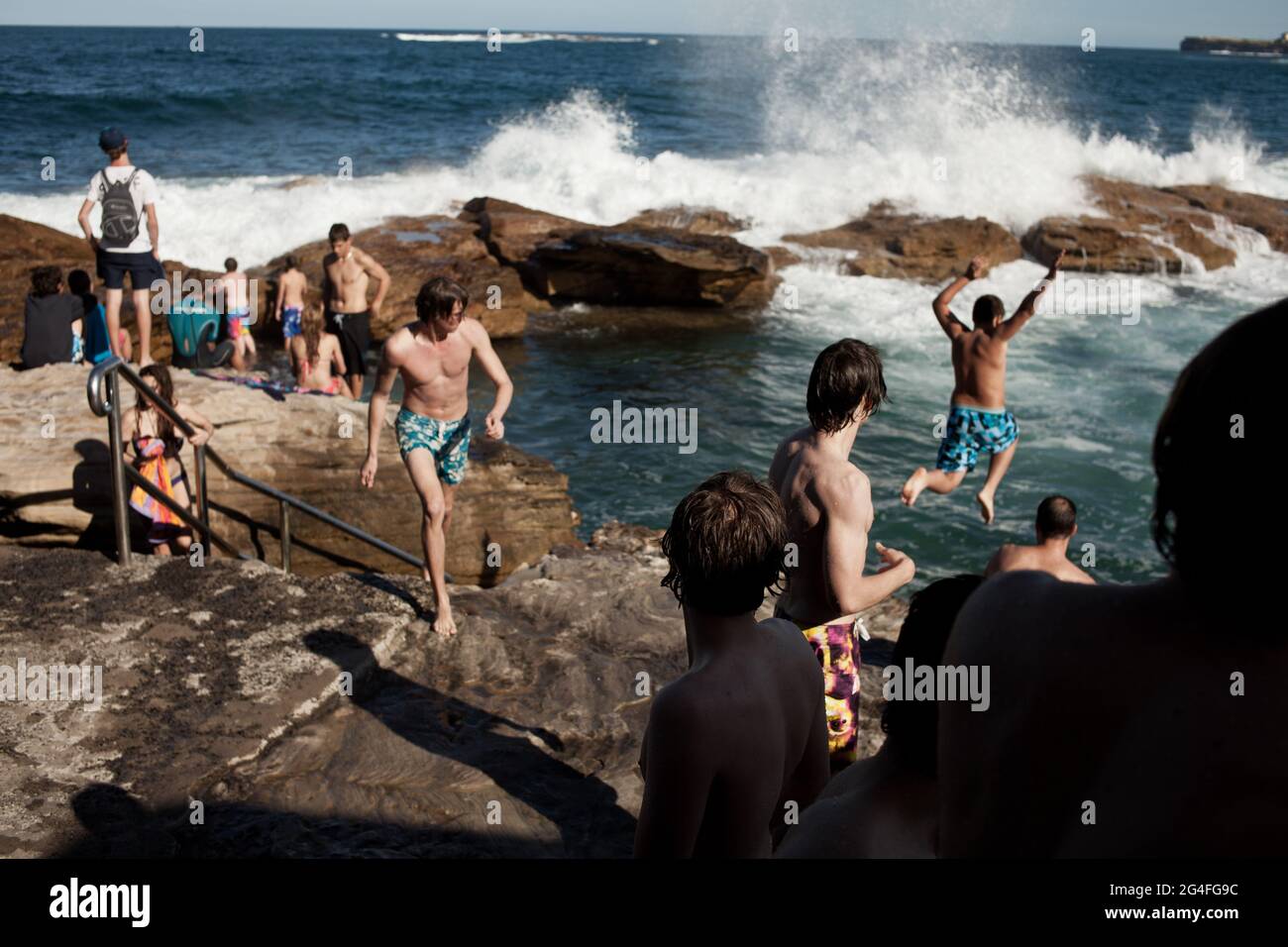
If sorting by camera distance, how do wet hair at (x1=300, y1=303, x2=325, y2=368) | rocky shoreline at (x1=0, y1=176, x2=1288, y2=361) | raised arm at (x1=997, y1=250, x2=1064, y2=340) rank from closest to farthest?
1. raised arm at (x1=997, y1=250, x2=1064, y2=340)
2. wet hair at (x1=300, y1=303, x2=325, y2=368)
3. rocky shoreline at (x1=0, y1=176, x2=1288, y2=361)

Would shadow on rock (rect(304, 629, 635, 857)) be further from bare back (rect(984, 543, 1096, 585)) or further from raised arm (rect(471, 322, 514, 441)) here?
bare back (rect(984, 543, 1096, 585))

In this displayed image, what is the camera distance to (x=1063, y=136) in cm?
2919

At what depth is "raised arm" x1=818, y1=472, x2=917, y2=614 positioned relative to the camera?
3729 millimetres

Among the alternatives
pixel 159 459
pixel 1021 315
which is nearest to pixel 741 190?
pixel 1021 315

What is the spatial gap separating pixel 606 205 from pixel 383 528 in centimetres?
1890

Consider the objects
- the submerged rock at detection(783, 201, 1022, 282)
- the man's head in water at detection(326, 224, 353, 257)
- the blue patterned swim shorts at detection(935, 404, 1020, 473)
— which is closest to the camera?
the blue patterned swim shorts at detection(935, 404, 1020, 473)

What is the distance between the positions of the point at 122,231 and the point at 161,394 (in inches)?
A: 118

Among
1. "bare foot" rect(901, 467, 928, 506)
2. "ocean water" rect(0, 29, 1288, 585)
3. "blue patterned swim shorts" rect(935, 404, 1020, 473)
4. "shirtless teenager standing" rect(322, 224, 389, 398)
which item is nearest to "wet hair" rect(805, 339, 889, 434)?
"bare foot" rect(901, 467, 928, 506)

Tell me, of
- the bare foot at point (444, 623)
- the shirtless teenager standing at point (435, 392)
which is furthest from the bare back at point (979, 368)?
the bare foot at point (444, 623)

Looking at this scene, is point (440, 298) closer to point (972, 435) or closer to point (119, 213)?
point (972, 435)

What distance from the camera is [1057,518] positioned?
5.74m

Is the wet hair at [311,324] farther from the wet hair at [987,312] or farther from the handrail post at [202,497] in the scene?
the wet hair at [987,312]

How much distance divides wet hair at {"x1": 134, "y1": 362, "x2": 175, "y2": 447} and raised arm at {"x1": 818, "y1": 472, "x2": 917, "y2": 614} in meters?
4.40
